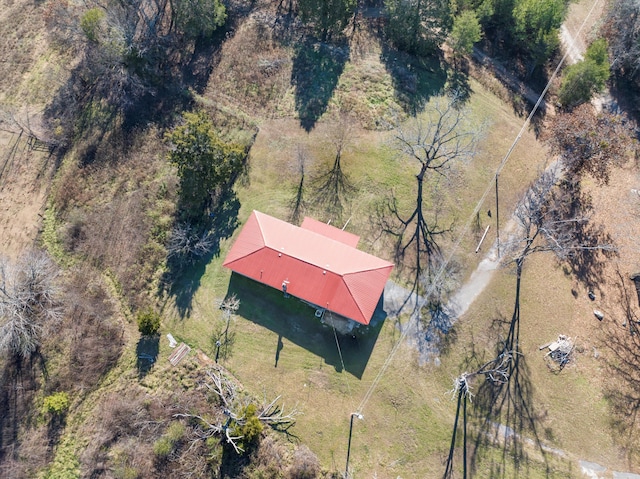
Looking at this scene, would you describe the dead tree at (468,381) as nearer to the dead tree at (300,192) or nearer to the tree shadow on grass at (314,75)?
the dead tree at (300,192)

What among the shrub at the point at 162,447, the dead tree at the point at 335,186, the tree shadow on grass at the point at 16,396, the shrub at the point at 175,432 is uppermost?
the dead tree at the point at 335,186

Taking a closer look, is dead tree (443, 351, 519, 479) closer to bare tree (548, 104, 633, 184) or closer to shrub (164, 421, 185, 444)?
bare tree (548, 104, 633, 184)

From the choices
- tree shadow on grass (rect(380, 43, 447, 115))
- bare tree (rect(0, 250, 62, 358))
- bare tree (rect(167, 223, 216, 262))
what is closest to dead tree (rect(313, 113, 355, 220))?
tree shadow on grass (rect(380, 43, 447, 115))

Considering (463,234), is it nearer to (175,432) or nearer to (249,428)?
(249,428)

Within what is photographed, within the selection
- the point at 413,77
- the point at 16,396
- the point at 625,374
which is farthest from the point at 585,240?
the point at 16,396

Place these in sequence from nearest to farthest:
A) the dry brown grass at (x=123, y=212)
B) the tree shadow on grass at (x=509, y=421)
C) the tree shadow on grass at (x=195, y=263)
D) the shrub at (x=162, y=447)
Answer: the shrub at (x=162, y=447) → the tree shadow on grass at (x=509, y=421) → the tree shadow on grass at (x=195, y=263) → the dry brown grass at (x=123, y=212)

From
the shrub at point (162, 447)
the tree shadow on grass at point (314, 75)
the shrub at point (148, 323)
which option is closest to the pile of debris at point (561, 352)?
the tree shadow on grass at point (314, 75)
